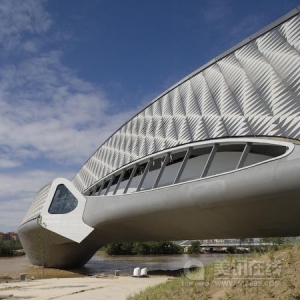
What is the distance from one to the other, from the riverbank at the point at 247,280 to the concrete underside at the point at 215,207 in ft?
25.9

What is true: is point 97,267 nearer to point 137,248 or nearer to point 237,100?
point 237,100

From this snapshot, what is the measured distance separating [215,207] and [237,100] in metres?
6.53

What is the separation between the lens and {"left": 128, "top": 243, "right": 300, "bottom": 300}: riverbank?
7414 mm

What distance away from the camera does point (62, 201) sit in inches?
1452

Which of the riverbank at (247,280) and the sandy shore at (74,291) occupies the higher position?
the riverbank at (247,280)

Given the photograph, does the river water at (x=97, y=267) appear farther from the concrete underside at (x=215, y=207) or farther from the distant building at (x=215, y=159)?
the distant building at (x=215, y=159)

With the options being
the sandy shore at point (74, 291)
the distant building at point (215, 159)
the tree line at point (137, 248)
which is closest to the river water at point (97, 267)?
the distant building at point (215, 159)

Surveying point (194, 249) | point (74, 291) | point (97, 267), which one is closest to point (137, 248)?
point (194, 249)

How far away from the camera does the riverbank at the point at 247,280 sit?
292 inches

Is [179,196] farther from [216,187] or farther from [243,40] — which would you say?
[243,40]

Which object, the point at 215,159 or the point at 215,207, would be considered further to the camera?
the point at 215,159

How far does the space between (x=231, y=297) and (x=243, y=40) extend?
2015 centimetres

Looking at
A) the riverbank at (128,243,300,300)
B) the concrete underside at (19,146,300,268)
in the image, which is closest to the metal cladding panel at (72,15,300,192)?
the concrete underside at (19,146,300,268)

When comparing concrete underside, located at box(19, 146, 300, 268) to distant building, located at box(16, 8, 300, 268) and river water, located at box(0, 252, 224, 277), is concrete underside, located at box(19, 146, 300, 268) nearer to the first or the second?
distant building, located at box(16, 8, 300, 268)
